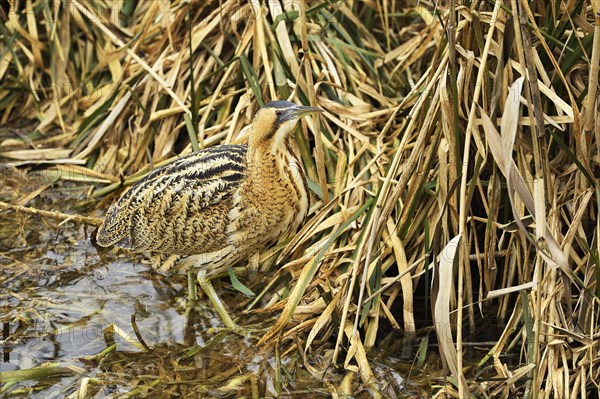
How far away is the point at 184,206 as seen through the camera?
13.9 ft

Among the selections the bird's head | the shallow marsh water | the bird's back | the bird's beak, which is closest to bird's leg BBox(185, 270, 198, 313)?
the shallow marsh water

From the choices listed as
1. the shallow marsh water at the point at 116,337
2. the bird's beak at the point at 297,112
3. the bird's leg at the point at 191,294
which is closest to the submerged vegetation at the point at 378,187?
the shallow marsh water at the point at 116,337

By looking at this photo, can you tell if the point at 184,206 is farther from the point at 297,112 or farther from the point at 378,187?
the point at 378,187

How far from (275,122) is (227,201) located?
16.3 inches

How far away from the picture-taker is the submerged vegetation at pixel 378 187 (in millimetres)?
3453

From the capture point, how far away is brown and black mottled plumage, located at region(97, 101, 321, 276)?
13.6 ft

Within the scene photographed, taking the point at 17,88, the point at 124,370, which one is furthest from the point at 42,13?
Answer: the point at 124,370

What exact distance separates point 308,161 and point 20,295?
4.91 feet

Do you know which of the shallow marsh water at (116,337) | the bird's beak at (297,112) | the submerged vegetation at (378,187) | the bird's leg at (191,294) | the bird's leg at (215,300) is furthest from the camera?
the bird's leg at (191,294)

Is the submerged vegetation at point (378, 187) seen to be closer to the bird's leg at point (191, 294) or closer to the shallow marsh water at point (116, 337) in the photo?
the shallow marsh water at point (116, 337)

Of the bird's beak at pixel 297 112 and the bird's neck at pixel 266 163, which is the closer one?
the bird's beak at pixel 297 112

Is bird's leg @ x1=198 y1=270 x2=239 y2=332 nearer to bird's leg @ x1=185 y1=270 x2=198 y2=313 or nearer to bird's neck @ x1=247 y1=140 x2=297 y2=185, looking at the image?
bird's leg @ x1=185 y1=270 x2=198 y2=313

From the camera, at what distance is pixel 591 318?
3465 millimetres

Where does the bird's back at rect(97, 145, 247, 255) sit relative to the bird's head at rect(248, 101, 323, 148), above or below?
below
